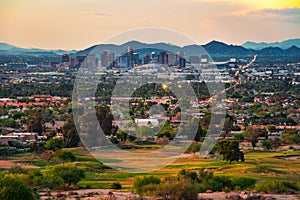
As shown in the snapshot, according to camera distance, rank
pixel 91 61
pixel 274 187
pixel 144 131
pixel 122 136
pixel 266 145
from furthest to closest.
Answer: pixel 91 61 < pixel 144 131 < pixel 122 136 < pixel 266 145 < pixel 274 187

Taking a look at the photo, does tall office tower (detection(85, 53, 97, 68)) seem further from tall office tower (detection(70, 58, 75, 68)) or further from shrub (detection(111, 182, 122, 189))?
shrub (detection(111, 182, 122, 189))

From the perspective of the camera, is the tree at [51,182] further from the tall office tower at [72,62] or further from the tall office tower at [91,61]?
the tall office tower at [72,62]

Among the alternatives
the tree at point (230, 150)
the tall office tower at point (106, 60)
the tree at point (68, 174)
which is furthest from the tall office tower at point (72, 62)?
the tree at point (68, 174)

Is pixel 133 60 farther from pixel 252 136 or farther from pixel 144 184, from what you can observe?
pixel 144 184

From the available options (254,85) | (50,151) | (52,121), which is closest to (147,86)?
(254,85)

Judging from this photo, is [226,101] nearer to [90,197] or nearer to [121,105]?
[121,105]

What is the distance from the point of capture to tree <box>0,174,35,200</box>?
20922 mm

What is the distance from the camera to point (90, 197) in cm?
2458

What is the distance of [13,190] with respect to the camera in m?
21.1

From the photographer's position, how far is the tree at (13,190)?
68.6ft

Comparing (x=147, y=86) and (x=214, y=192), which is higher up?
(x=147, y=86)

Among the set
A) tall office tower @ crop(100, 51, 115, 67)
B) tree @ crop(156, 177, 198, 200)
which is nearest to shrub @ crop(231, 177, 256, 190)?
tree @ crop(156, 177, 198, 200)

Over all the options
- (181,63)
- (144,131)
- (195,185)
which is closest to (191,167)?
(195,185)

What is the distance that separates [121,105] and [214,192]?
38.0 metres
